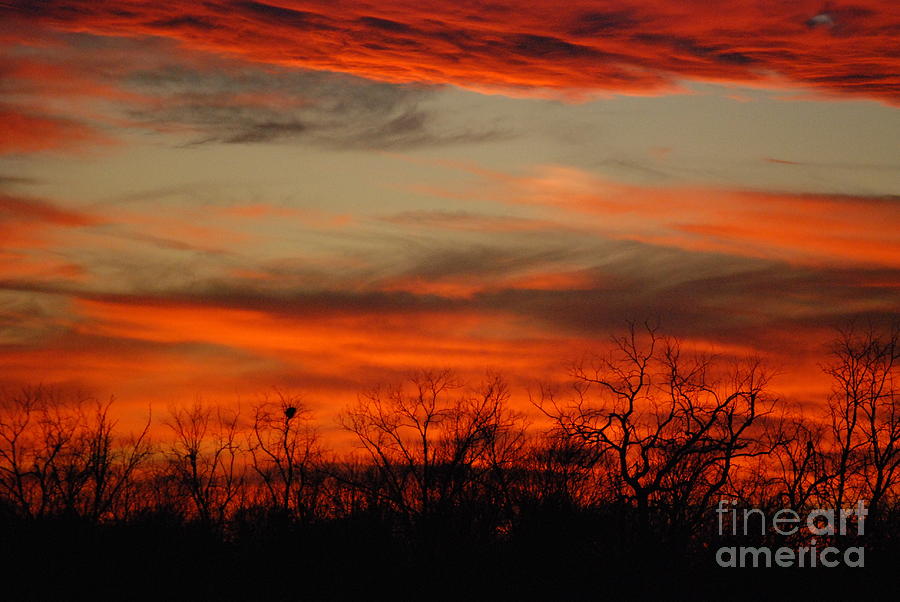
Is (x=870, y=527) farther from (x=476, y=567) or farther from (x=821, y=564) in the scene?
(x=476, y=567)

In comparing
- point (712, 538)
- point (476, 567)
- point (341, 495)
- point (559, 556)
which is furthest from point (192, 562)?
point (712, 538)

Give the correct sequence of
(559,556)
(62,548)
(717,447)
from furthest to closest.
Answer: (62,548)
(559,556)
(717,447)

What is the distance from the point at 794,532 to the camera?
41.6m

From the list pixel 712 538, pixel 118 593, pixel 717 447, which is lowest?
pixel 118 593

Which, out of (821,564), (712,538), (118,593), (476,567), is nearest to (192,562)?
(118,593)

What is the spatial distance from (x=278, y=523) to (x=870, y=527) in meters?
28.6

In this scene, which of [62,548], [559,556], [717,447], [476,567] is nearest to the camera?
[717,447]

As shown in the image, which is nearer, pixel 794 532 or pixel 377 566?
pixel 794 532

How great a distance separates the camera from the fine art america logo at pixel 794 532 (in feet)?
134

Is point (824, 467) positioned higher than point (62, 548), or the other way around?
point (824, 467)

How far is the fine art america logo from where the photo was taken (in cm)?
4097

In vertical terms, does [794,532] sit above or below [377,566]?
above

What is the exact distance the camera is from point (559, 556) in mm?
45625

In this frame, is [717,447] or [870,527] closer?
[717,447]
